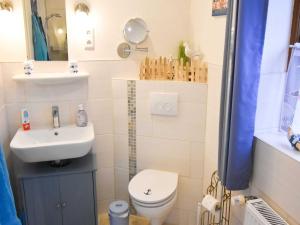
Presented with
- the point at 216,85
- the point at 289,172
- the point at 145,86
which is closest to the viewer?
the point at 289,172

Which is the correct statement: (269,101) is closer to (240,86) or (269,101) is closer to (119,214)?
(240,86)

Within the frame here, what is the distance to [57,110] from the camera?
2227 millimetres

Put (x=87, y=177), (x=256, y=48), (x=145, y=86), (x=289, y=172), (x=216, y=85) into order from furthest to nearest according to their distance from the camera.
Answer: (x=145, y=86), (x=87, y=177), (x=216, y=85), (x=256, y=48), (x=289, y=172)

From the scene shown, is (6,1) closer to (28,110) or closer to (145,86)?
(28,110)

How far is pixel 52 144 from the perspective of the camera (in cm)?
189

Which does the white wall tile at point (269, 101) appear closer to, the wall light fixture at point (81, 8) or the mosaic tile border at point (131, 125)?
the mosaic tile border at point (131, 125)

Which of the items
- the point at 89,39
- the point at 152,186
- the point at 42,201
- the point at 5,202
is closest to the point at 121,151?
the point at 152,186

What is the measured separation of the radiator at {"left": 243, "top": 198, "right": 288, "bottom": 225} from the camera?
1.24 metres

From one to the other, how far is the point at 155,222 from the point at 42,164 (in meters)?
0.93

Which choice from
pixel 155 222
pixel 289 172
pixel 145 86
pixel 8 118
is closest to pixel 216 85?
pixel 145 86

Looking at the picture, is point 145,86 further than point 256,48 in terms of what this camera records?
Yes

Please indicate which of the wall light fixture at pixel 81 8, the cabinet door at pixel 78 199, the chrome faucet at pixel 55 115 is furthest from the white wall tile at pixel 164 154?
the wall light fixture at pixel 81 8

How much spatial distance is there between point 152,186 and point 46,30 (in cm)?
140

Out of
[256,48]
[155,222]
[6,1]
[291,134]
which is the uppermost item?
[6,1]
